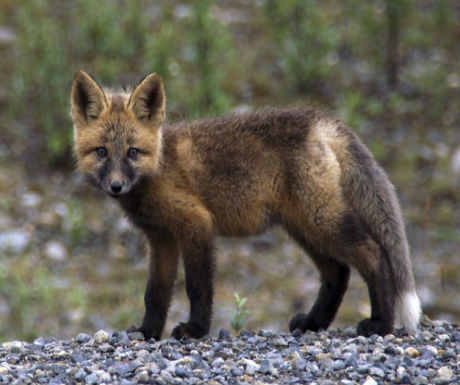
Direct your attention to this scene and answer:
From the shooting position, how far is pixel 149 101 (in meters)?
5.04

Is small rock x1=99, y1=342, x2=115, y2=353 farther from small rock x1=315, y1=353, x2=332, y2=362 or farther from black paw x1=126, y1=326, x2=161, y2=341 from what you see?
small rock x1=315, y1=353, x2=332, y2=362

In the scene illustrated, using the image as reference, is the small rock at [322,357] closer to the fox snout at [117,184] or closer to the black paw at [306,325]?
the black paw at [306,325]

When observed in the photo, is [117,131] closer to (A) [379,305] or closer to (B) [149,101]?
(B) [149,101]

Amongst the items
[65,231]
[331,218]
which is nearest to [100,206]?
[65,231]

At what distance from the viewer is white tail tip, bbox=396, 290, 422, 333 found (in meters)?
4.98

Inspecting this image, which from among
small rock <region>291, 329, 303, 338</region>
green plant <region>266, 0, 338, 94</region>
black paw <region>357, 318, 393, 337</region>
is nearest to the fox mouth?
small rock <region>291, 329, 303, 338</region>

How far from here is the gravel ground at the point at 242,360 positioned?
3729 mm

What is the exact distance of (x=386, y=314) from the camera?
15.9 ft

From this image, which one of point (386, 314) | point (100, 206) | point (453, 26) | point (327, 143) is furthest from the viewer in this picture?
point (453, 26)

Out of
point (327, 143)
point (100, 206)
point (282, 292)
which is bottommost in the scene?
point (282, 292)

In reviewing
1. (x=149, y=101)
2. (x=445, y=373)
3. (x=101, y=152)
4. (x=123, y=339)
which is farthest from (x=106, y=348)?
(x=445, y=373)

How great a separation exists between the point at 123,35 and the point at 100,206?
2508 millimetres

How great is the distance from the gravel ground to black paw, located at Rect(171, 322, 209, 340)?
0.07 m

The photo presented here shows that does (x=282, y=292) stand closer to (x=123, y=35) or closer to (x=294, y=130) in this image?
(x=294, y=130)
